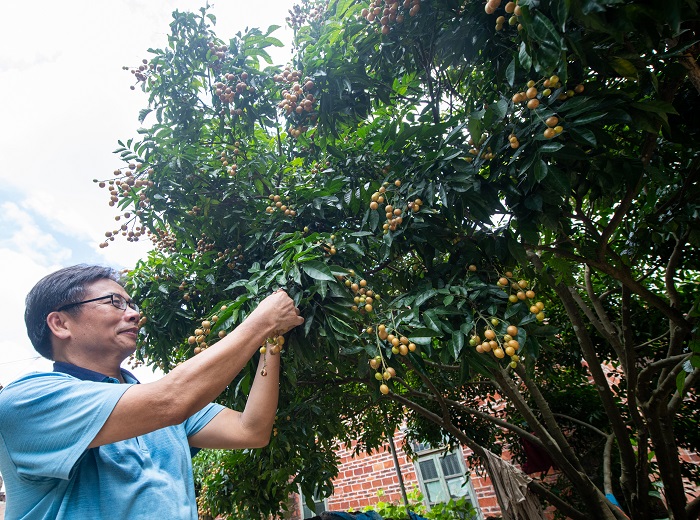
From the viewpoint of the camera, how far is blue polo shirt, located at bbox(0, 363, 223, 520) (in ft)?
3.51

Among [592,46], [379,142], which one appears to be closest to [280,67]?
[379,142]

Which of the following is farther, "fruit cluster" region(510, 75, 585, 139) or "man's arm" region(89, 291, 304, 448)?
"fruit cluster" region(510, 75, 585, 139)

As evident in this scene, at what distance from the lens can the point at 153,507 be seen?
115 cm

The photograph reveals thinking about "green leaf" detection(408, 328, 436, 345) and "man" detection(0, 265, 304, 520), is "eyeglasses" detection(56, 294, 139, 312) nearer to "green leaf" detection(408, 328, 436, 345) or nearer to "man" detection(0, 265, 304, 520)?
"man" detection(0, 265, 304, 520)

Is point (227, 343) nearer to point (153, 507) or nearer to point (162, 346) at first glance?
point (153, 507)

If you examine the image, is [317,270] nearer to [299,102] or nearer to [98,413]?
[98,413]

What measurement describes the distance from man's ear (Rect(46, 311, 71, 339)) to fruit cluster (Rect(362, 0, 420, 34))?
1.86m

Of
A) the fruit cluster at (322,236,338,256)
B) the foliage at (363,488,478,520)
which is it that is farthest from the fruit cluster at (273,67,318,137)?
→ the foliage at (363,488,478,520)

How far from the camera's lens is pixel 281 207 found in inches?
92.4

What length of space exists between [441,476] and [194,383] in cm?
613

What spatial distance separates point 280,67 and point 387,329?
2048 millimetres

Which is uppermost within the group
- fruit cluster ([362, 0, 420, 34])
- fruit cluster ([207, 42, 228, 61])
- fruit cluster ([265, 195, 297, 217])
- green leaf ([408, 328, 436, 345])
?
fruit cluster ([207, 42, 228, 61])

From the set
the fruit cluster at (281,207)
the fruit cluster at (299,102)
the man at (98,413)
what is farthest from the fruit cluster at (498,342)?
the fruit cluster at (299,102)

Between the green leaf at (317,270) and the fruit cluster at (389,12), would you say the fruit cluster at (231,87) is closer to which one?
the fruit cluster at (389,12)
